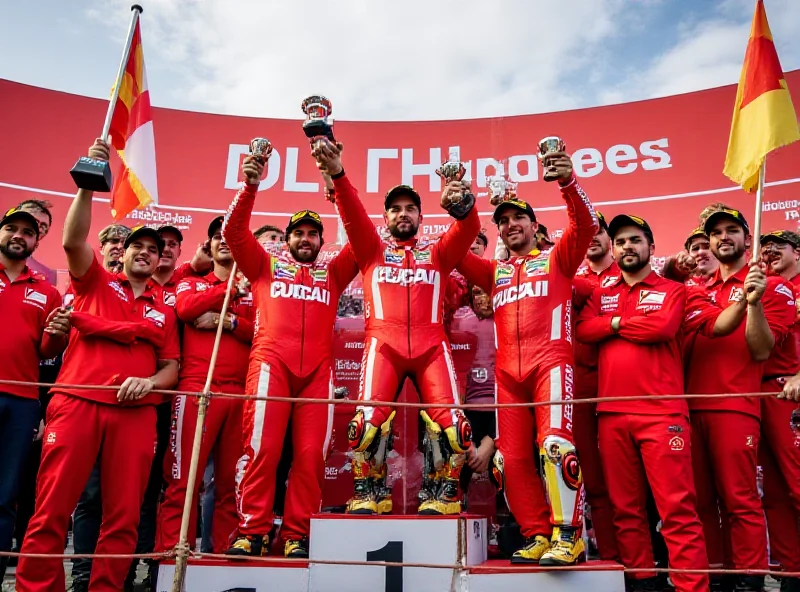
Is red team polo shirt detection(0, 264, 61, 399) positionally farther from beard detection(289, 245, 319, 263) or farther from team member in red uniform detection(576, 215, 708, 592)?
team member in red uniform detection(576, 215, 708, 592)

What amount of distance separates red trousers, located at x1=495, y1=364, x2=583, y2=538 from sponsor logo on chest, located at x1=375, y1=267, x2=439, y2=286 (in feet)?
2.68

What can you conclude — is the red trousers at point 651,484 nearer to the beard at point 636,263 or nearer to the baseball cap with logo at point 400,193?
the beard at point 636,263

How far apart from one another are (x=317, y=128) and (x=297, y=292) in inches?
41.2

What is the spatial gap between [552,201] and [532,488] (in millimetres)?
5589

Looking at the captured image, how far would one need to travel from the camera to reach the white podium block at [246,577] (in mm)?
3320

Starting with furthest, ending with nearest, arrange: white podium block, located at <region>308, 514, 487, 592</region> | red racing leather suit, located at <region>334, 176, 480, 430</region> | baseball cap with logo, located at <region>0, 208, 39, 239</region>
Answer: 1. baseball cap with logo, located at <region>0, 208, 39, 239</region>
2. red racing leather suit, located at <region>334, 176, 480, 430</region>
3. white podium block, located at <region>308, 514, 487, 592</region>

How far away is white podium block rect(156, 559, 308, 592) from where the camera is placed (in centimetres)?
332

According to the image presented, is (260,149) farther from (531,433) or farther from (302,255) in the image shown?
(531,433)

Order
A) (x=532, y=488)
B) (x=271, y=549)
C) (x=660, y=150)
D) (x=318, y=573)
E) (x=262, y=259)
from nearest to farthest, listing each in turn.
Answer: (x=318, y=573) < (x=532, y=488) < (x=271, y=549) < (x=262, y=259) < (x=660, y=150)

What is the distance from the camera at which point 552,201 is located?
8.58 meters

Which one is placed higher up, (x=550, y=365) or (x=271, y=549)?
(x=550, y=365)

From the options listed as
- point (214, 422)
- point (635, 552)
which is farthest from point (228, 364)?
point (635, 552)

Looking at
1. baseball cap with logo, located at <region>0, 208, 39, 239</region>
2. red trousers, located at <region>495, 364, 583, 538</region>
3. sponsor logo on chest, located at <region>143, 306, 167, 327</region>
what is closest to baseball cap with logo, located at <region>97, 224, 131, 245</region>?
baseball cap with logo, located at <region>0, 208, 39, 239</region>

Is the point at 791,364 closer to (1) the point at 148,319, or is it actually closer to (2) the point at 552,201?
(1) the point at 148,319
